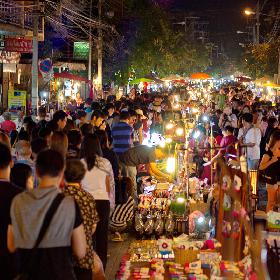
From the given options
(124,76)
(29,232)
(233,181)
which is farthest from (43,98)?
(29,232)

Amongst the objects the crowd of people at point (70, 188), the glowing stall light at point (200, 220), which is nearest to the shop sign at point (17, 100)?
the crowd of people at point (70, 188)

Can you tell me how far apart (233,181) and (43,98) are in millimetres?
22004

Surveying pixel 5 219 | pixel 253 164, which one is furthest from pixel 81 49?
pixel 5 219

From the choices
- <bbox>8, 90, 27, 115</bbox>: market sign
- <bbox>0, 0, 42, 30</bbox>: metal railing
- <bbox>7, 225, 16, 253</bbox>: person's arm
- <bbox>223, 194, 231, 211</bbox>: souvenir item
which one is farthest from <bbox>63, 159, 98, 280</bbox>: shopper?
<bbox>0, 0, 42, 30</bbox>: metal railing

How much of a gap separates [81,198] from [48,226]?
1162 mm

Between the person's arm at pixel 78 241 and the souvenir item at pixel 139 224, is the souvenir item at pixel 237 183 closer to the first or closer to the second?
the person's arm at pixel 78 241

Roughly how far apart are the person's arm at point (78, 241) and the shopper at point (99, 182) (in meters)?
2.47

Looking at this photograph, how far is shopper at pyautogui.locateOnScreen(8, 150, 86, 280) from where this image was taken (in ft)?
15.8

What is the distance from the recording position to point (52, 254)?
4.88 meters

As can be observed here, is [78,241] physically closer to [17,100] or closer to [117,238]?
[117,238]

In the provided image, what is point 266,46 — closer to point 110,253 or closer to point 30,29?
point 30,29

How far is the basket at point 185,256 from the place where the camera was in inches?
341

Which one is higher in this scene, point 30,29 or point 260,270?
point 30,29

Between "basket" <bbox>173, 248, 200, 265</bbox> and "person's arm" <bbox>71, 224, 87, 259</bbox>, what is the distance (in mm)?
3771
